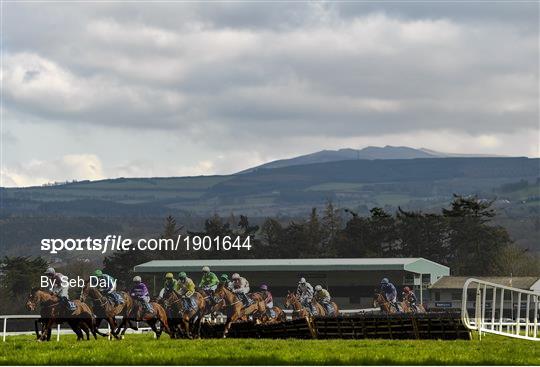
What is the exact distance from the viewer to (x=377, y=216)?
51.7m

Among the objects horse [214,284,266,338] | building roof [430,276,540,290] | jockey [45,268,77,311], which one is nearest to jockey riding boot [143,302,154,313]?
horse [214,284,266,338]

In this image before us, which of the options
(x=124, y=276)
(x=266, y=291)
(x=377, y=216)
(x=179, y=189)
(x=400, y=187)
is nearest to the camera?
(x=266, y=291)

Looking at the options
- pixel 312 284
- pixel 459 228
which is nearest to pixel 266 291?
pixel 312 284

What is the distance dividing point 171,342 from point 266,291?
7558 millimetres

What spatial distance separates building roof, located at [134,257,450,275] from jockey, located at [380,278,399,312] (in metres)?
1.43

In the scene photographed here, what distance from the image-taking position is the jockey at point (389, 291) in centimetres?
4262

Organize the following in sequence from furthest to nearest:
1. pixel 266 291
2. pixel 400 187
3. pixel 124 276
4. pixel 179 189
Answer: pixel 400 187 → pixel 179 189 → pixel 124 276 → pixel 266 291

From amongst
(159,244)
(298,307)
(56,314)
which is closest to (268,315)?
(298,307)

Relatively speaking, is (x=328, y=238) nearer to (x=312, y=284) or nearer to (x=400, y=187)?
(x=312, y=284)

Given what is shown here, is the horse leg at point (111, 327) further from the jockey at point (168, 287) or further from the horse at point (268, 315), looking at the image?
the horse at point (268, 315)

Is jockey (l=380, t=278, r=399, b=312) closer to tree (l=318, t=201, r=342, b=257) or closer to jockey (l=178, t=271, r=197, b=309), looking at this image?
tree (l=318, t=201, r=342, b=257)

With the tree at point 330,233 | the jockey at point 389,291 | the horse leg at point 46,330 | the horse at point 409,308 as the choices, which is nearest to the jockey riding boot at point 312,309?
the jockey at point 389,291

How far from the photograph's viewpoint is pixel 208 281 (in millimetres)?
39844

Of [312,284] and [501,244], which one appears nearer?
[312,284]
